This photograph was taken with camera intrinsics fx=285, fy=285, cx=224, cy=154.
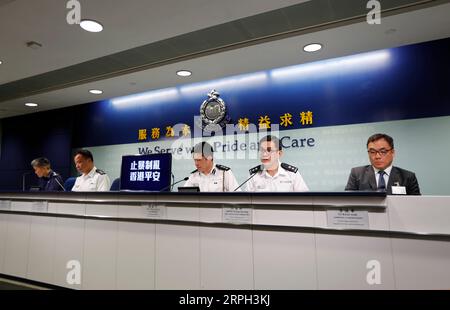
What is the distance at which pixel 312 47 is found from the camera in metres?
3.28

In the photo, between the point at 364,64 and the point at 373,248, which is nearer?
the point at 373,248

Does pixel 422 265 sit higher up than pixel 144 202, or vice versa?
pixel 144 202

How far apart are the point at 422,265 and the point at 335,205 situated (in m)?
0.51

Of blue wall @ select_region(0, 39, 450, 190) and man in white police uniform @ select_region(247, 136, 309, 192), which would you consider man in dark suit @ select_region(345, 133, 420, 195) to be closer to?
man in white police uniform @ select_region(247, 136, 309, 192)

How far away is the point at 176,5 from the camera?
256 centimetres

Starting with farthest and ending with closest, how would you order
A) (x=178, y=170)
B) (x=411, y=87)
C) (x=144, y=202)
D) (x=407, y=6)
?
(x=178, y=170) → (x=411, y=87) → (x=407, y=6) → (x=144, y=202)

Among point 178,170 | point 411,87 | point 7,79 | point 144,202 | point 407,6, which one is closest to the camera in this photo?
point 144,202

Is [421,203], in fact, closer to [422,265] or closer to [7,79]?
[422,265]

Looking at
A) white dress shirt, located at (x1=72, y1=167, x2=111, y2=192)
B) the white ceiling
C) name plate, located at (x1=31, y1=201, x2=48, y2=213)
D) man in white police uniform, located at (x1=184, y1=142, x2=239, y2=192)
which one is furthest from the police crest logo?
name plate, located at (x1=31, y1=201, x2=48, y2=213)

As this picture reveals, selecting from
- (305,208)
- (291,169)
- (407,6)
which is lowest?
(305,208)

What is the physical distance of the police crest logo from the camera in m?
4.32

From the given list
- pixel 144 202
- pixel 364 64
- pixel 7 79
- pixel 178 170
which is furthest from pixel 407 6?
pixel 7 79

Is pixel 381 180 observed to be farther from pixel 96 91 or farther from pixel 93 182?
pixel 96 91

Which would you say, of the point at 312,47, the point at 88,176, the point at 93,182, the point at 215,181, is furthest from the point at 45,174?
the point at 312,47
